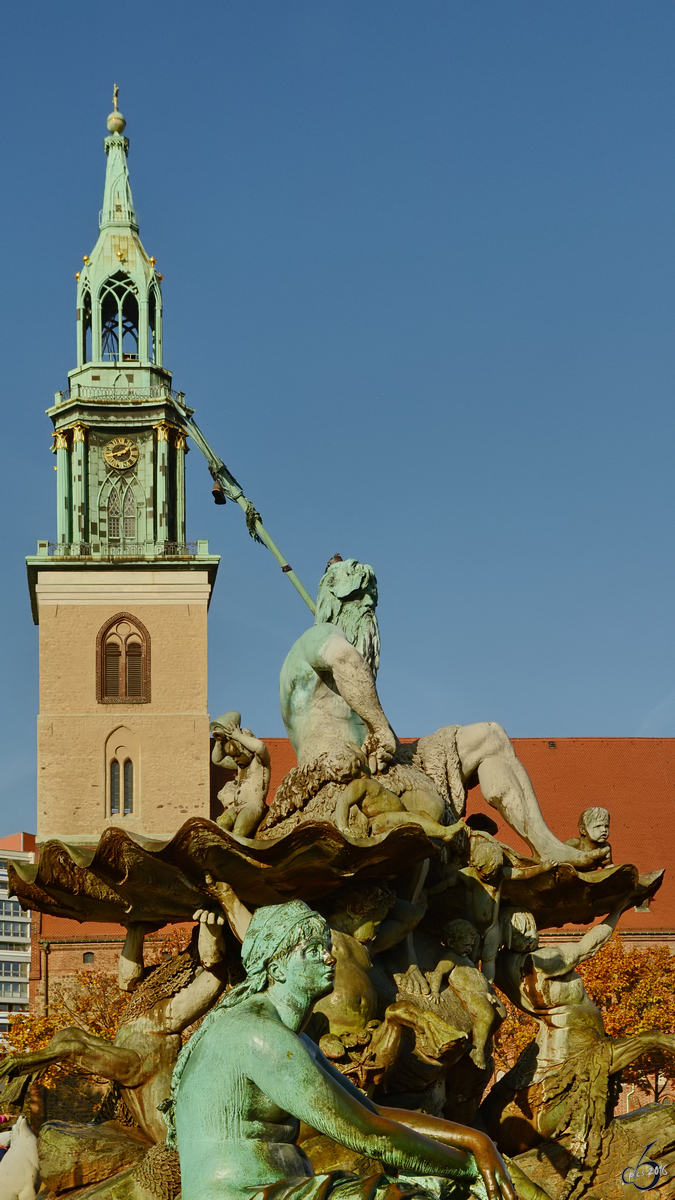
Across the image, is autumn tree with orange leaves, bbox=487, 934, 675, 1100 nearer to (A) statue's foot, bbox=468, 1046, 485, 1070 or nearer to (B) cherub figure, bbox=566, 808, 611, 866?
(B) cherub figure, bbox=566, 808, 611, 866

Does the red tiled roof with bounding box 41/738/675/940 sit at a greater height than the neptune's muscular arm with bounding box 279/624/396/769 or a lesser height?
greater

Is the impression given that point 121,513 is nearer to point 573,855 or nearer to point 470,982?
point 573,855

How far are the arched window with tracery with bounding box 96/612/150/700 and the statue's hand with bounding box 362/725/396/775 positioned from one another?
64.3 meters

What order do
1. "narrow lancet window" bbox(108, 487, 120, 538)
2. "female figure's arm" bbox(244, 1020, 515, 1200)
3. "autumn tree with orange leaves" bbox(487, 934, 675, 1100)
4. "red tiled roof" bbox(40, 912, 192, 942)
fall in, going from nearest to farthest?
"female figure's arm" bbox(244, 1020, 515, 1200) → "autumn tree with orange leaves" bbox(487, 934, 675, 1100) → "red tiled roof" bbox(40, 912, 192, 942) → "narrow lancet window" bbox(108, 487, 120, 538)

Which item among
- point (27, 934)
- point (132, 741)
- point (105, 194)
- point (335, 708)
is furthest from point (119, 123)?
point (335, 708)

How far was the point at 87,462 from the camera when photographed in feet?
252

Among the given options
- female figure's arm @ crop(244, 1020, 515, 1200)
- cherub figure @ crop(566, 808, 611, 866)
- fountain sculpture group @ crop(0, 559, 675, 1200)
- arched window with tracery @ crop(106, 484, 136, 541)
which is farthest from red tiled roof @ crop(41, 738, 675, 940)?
female figure's arm @ crop(244, 1020, 515, 1200)

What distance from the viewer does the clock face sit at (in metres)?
76.7

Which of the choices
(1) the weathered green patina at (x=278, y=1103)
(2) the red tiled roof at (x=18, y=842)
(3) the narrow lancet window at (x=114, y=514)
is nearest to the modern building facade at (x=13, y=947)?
(2) the red tiled roof at (x=18, y=842)

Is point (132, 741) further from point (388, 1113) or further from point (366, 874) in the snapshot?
point (388, 1113)

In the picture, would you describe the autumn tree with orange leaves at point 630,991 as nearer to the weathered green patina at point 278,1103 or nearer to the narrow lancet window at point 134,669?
the weathered green patina at point 278,1103

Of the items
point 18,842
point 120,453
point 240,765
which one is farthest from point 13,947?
point 240,765

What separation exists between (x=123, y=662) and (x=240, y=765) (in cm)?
6483

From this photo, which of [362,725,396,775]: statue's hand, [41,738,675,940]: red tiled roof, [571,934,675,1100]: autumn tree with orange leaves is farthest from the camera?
[41,738,675,940]: red tiled roof
